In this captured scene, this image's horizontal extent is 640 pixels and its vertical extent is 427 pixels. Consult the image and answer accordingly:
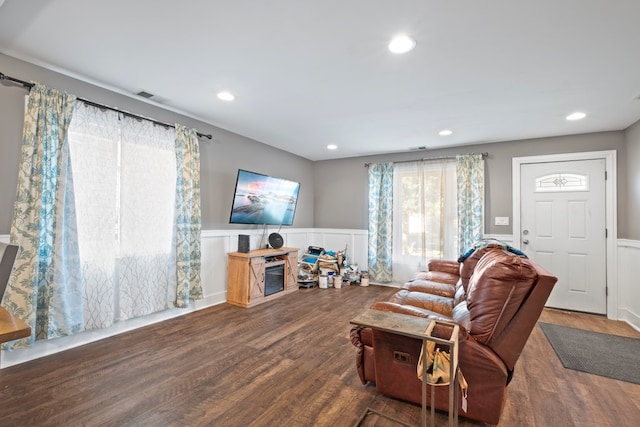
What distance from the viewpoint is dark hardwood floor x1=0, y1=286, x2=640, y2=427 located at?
1.75 metres

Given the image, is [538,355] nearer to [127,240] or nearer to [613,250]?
[613,250]

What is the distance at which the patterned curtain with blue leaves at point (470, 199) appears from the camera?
14.6 ft

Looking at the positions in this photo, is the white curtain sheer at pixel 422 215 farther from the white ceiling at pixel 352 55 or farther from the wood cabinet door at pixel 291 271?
the wood cabinet door at pixel 291 271

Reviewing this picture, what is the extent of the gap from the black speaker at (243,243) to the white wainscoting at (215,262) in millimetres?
154

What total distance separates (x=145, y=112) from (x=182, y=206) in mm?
1076

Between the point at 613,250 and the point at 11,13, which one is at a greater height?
the point at 11,13

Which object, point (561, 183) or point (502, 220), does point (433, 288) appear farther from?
point (561, 183)

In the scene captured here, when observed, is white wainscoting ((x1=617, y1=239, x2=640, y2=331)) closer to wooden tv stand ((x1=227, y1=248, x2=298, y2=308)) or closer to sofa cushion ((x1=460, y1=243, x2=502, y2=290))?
sofa cushion ((x1=460, y1=243, x2=502, y2=290))

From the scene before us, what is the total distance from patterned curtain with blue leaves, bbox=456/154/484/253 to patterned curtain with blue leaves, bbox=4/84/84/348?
474cm

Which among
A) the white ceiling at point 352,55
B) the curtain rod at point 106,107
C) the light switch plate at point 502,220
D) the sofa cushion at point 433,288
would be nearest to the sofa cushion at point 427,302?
the sofa cushion at point 433,288

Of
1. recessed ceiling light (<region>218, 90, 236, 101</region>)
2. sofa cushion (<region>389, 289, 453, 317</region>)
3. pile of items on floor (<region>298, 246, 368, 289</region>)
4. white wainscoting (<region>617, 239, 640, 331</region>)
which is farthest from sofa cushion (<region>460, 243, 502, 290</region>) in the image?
recessed ceiling light (<region>218, 90, 236, 101</region>)

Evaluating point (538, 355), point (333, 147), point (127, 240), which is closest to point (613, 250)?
point (538, 355)

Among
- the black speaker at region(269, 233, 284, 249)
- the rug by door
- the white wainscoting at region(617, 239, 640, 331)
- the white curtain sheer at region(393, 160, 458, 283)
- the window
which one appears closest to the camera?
the rug by door

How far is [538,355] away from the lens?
8.66ft
